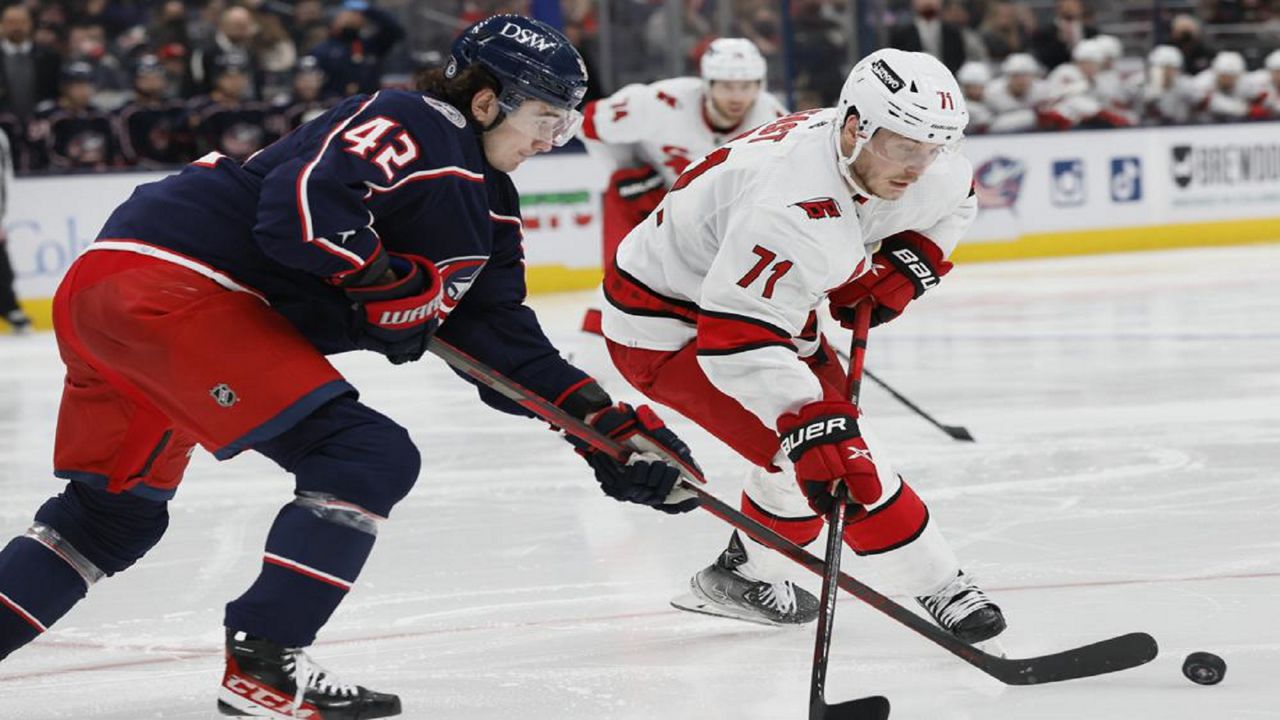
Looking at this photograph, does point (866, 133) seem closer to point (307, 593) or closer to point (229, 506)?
point (307, 593)

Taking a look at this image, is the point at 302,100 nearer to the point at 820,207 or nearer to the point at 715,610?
the point at 715,610

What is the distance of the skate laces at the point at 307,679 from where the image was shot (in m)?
2.37

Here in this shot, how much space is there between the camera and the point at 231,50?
925 centimetres

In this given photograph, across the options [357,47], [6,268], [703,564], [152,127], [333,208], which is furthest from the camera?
[357,47]

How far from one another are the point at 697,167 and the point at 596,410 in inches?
18.5

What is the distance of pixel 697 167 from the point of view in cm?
298

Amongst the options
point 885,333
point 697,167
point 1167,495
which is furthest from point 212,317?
point 885,333

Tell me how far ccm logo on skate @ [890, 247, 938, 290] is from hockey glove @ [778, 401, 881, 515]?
1.72ft

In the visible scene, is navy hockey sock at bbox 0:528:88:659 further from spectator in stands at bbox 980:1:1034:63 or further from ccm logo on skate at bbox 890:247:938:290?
spectator in stands at bbox 980:1:1034:63

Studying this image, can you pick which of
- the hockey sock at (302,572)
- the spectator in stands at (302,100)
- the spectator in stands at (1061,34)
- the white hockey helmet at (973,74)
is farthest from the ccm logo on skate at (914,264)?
the spectator in stands at (1061,34)

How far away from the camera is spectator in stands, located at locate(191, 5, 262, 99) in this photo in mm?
9125

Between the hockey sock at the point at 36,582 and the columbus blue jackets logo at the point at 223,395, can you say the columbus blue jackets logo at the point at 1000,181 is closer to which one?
the hockey sock at the point at 36,582

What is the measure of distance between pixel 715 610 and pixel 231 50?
6.72 meters

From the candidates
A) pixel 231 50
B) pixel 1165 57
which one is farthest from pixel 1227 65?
pixel 231 50
